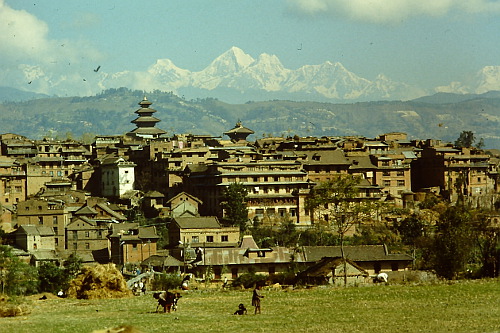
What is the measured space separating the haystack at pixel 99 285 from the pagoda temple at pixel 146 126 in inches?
3811

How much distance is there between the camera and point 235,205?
271 feet

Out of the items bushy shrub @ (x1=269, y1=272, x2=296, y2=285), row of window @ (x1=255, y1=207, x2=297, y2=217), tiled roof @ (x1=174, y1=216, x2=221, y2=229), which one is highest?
row of window @ (x1=255, y1=207, x2=297, y2=217)

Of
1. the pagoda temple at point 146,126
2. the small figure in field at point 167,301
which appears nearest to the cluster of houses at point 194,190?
the pagoda temple at point 146,126

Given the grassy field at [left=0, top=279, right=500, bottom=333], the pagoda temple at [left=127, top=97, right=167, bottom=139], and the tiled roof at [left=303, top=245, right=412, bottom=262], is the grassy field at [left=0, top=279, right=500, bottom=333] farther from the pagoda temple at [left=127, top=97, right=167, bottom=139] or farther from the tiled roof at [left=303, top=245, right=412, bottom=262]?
the pagoda temple at [left=127, top=97, right=167, bottom=139]

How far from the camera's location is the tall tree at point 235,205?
81938mm

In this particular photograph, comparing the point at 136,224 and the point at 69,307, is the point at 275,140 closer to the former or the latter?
the point at 136,224

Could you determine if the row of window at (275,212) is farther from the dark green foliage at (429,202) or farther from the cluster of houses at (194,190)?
the dark green foliage at (429,202)

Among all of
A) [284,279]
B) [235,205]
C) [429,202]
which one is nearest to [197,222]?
[235,205]

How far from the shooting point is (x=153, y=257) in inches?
2813

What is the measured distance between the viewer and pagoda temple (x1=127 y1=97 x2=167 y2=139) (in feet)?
454

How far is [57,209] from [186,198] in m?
11.5

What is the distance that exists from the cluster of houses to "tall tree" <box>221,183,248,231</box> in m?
1.51

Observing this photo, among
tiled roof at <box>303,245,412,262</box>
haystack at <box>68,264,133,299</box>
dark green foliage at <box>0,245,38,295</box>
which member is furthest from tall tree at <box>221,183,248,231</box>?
haystack at <box>68,264,133,299</box>

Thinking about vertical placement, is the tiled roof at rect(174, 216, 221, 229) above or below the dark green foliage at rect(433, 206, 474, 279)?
above
